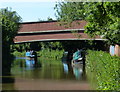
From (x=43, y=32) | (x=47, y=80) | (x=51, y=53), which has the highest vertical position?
(x=43, y=32)

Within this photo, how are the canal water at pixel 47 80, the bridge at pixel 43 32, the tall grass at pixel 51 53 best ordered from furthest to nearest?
1. the tall grass at pixel 51 53
2. the bridge at pixel 43 32
3. the canal water at pixel 47 80

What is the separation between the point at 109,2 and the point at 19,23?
4215cm

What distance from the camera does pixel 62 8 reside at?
120 ft

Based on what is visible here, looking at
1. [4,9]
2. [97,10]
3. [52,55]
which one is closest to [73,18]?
[4,9]

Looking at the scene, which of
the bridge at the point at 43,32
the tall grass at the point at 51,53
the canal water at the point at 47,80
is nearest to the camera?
the canal water at the point at 47,80

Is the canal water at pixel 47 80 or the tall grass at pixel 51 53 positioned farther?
the tall grass at pixel 51 53

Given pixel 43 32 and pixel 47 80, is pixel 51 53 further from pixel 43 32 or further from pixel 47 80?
pixel 47 80

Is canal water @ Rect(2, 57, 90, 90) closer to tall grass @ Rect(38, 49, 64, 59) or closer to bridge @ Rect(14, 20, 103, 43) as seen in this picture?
bridge @ Rect(14, 20, 103, 43)

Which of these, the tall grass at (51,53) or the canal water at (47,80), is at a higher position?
the tall grass at (51,53)

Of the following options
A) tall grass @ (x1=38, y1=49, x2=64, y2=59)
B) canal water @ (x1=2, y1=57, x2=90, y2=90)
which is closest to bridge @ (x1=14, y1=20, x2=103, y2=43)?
tall grass @ (x1=38, y1=49, x2=64, y2=59)

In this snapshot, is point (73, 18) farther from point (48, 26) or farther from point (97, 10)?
point (97, 10)

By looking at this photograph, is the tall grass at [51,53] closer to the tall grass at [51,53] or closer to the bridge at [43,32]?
the tall grass at [51,53]

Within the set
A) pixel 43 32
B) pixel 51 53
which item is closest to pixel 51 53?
pixel 51 53

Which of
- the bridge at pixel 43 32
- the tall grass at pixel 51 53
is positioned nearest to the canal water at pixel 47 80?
the bridge at pixel 43 32
